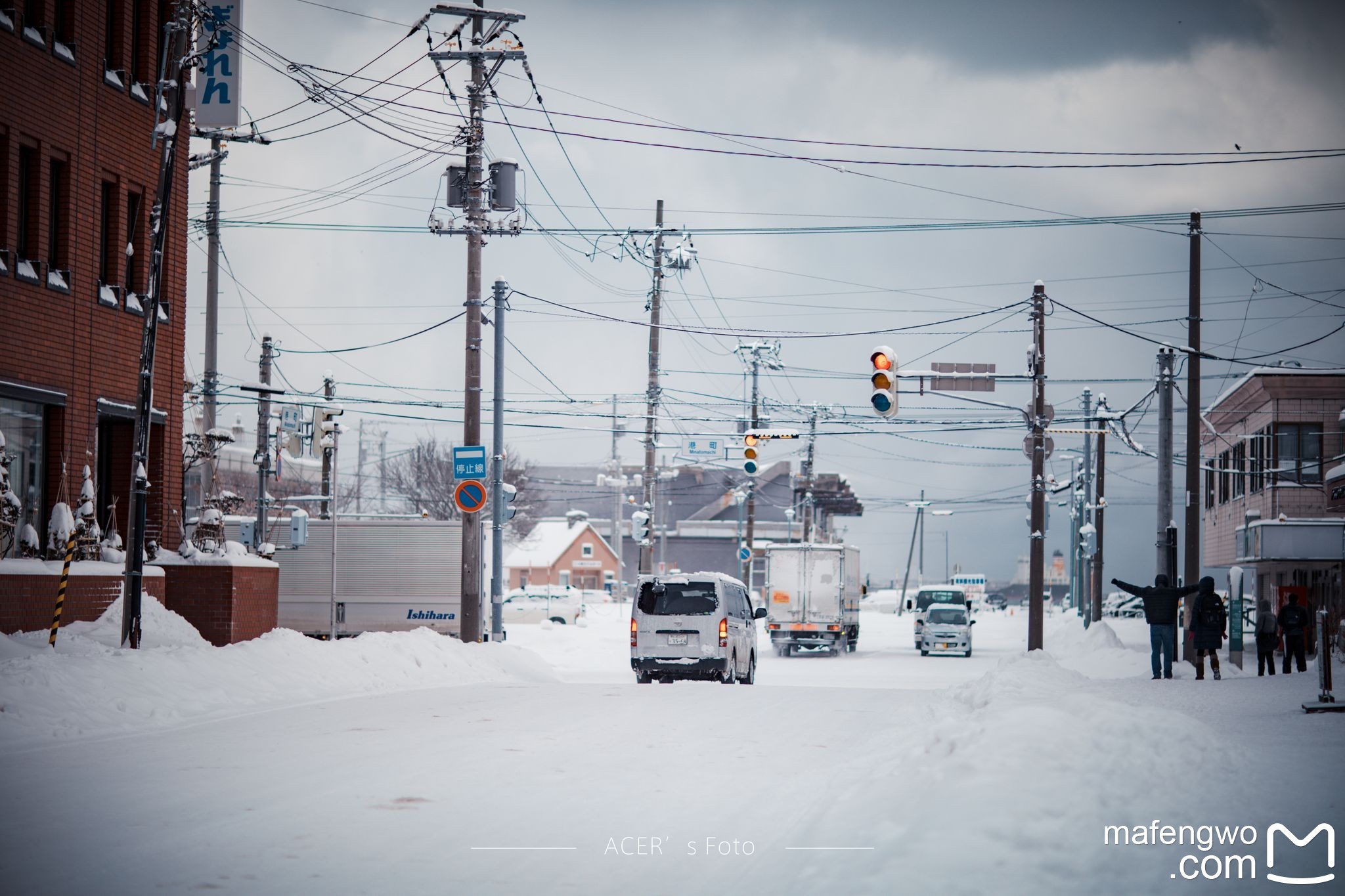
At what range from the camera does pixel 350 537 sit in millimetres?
33406

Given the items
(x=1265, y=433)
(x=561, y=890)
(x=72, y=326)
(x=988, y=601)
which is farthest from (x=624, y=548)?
(x=561, y=890)

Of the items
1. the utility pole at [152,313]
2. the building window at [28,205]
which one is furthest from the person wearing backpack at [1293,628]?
the building window at [28,205]

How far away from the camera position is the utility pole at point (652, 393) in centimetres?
3916

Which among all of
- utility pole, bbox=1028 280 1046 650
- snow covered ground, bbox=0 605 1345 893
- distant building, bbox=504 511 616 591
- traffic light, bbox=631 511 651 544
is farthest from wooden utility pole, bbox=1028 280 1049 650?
distant building, bbox=504 511 616 591

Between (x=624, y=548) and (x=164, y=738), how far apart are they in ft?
336

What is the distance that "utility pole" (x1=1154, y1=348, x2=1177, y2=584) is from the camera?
101 feet

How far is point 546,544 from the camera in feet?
315

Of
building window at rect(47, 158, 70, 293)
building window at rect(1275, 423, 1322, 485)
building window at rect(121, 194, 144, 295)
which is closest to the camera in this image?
building window at rect(47, 158, 70, 293)

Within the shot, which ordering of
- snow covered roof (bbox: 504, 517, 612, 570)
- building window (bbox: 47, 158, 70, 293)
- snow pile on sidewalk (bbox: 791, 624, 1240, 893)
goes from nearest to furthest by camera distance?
snow pile on sidewalk (bbox: 791, 624, 1240, 893) < building window (bbox: 47, 158, 70, 293) < snow covered roof (bbox: 504, 517, 612, 570)

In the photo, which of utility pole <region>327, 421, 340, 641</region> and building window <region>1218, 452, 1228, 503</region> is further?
building window <region>1218, 452, 1228, 503</region>

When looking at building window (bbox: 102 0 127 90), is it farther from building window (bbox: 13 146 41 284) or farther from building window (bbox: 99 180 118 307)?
building window (bbox: 13 146 41 284)

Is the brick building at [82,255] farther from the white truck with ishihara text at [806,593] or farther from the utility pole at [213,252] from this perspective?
the white truck with ishihara text at [806,593]

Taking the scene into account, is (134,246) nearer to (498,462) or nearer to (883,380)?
(498,462)

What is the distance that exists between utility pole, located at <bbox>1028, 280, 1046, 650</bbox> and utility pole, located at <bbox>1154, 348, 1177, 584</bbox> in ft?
11.3
